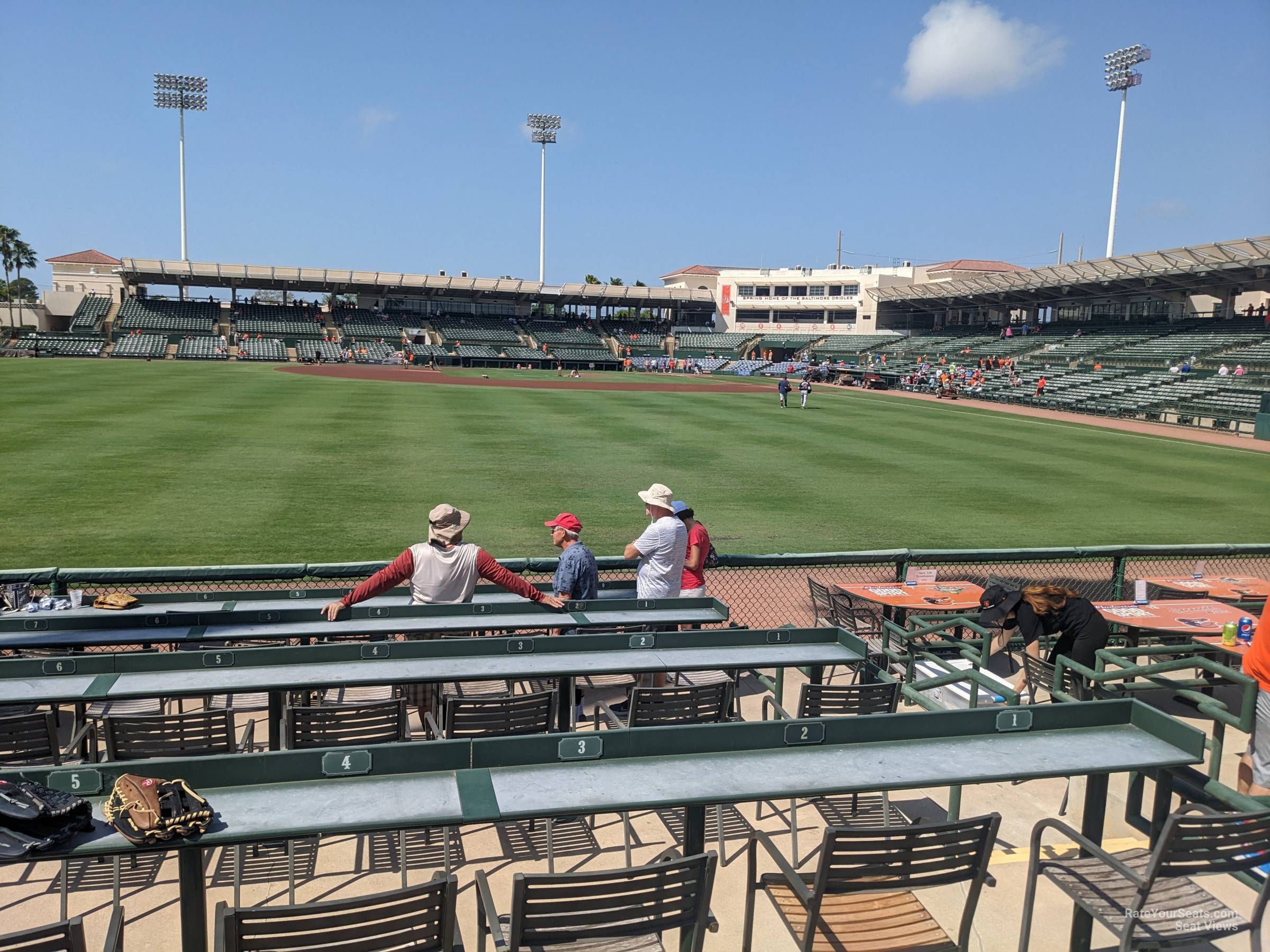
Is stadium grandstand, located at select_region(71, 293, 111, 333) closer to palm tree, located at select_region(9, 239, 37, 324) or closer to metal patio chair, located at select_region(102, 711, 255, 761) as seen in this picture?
palm tree, located at select_region(9, 239, 37, 324)

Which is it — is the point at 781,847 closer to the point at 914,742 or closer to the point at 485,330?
the point at 914,742

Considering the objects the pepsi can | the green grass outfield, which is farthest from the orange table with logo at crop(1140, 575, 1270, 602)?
the green grass outfield

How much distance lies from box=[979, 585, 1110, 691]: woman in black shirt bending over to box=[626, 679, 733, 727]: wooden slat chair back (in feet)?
9.82

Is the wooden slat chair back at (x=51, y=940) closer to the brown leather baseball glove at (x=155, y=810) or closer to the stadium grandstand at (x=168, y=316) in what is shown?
the brown leather baseball glove at (x=155, y=810)

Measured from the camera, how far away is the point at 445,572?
7.62 metres

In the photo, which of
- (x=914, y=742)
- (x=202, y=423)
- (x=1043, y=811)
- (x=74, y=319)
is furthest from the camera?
(x=74, y=319)

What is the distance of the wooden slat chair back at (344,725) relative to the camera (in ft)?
17.2

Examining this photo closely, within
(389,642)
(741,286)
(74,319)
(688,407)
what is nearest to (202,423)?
(688,407)

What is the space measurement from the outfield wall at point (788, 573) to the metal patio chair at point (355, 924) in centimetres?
529

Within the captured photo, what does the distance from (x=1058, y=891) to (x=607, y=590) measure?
567cm

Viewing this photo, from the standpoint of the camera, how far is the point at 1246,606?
10711mm

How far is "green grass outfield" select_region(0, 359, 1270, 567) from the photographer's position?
49.2 feet

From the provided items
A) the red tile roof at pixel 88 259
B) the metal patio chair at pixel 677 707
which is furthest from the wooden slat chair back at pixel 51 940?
the red tile roof at pixel 88 259

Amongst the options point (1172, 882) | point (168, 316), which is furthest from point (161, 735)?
point (168, 316)
